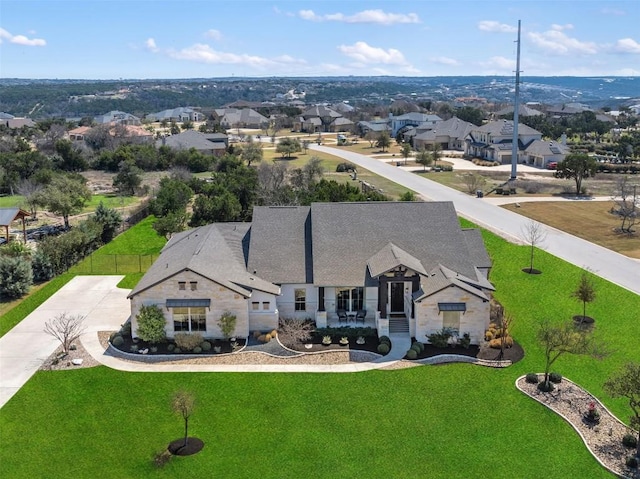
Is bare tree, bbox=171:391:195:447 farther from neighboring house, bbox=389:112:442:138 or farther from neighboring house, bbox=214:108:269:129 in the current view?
neighboring house, bbox=214:108:269:129

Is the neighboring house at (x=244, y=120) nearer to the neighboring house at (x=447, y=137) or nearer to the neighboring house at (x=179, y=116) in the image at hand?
the neighboring house at (x=179, y=116)

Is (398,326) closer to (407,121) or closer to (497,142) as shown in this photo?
(497,142)

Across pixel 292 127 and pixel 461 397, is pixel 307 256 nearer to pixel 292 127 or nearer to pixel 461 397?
pixel 461 397

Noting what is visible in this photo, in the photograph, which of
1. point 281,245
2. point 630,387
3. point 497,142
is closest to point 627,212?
point 281,245

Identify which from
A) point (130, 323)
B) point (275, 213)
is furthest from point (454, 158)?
point (130, 323)

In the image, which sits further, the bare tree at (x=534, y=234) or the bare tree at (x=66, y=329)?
the bare tree at (x=534, y=234)

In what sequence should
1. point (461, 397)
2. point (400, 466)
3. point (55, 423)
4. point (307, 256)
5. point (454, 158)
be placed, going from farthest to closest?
point (454, 158) < point (307, 256) < point (461, 397) < point (55, 423) < point (400, 466)

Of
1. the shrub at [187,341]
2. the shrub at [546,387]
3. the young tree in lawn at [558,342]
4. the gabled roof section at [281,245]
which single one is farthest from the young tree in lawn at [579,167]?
the shrub at [187,341]
